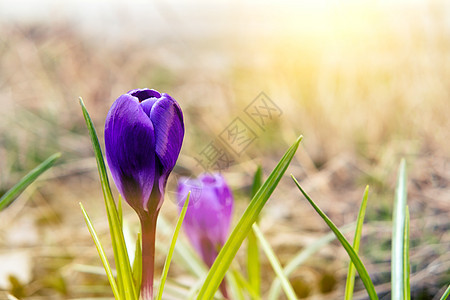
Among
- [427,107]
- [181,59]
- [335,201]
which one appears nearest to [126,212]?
[335,201]

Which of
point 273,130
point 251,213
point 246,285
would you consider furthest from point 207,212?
point 273,130

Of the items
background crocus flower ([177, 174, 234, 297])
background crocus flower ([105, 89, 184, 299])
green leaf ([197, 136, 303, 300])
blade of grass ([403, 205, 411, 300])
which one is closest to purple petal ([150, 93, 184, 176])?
background crocus flower ([105, 89, 184, 299])

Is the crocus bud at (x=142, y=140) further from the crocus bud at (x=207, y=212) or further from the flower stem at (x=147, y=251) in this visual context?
the crocus bud at (x=207, y=212)

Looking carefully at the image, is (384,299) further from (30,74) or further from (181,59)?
(181,59)

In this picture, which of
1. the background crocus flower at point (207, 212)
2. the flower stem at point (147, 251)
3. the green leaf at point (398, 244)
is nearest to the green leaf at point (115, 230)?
the flower stem at point (147, 251)

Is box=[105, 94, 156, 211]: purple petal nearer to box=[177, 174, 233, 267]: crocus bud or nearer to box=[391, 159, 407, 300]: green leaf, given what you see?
box=[177, 174, 233, 267]: crocus bud
